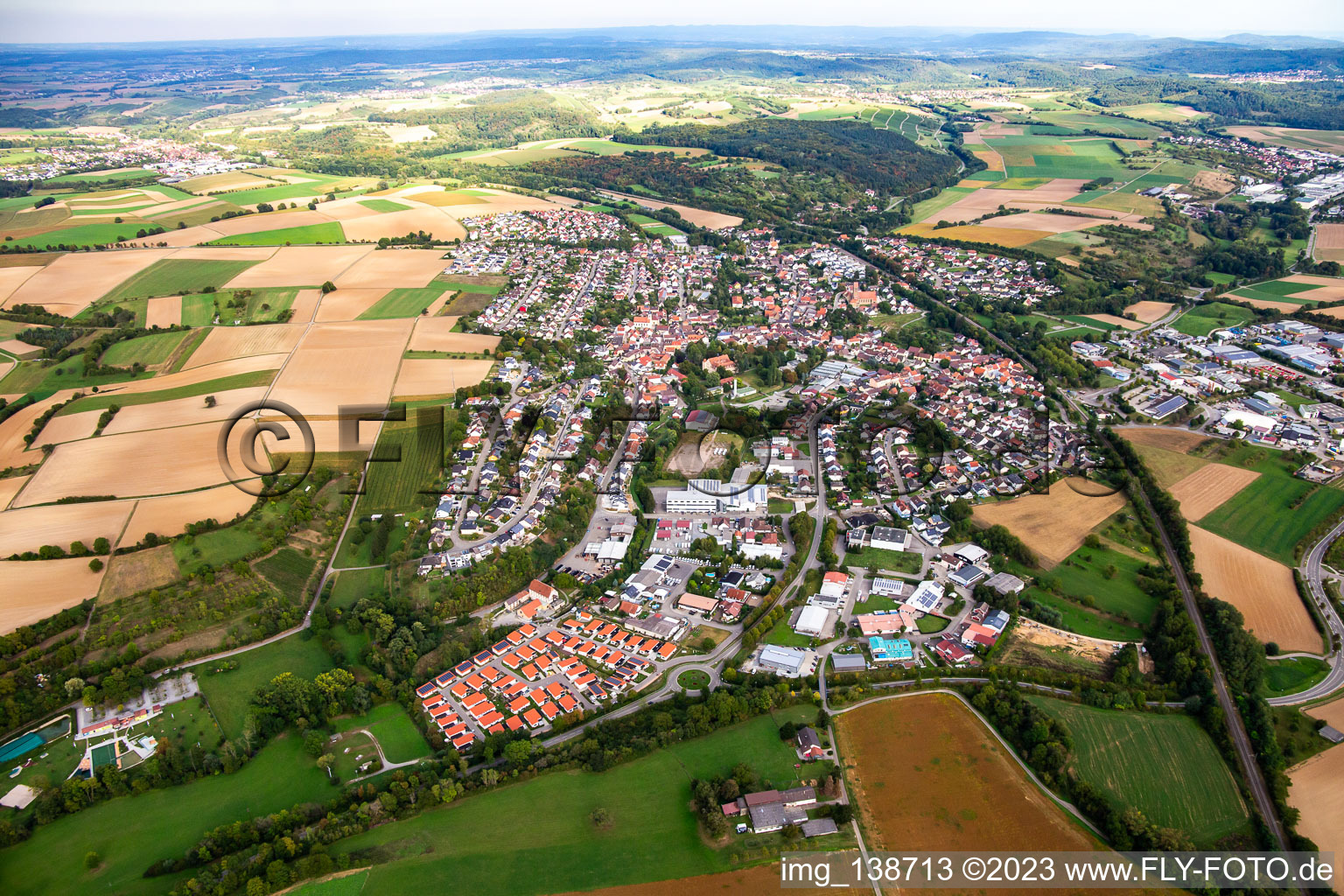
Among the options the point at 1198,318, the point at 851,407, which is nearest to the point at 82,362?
the point at 851,407

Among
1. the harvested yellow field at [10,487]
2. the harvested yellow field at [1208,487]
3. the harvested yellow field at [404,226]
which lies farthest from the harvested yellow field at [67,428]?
the harvested yellow field at [1208,487]

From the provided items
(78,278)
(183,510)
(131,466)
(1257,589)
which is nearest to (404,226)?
(78,278)

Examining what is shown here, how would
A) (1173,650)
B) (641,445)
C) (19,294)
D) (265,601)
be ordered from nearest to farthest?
(1173,650) → (265,601) → (641,445) → (19,294)

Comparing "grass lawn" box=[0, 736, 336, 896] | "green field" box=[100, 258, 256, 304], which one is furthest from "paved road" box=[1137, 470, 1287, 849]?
"green field" box=[100, 258, 256, 304]

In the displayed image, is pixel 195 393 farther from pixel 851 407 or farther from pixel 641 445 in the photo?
pixel 851 407

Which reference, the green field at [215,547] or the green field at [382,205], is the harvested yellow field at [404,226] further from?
the green field at [215,547]

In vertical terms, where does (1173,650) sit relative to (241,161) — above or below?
below
